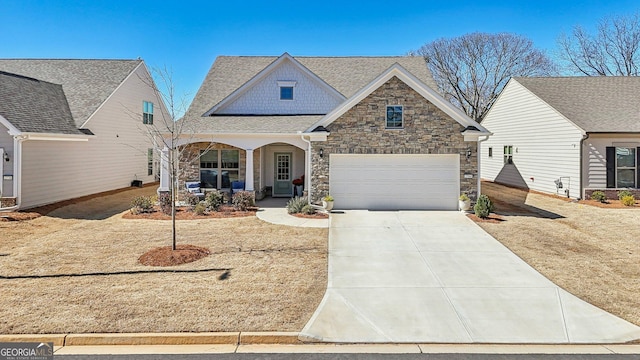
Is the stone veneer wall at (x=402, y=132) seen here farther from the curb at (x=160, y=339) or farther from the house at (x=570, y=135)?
the curb at (x=160, y=339)

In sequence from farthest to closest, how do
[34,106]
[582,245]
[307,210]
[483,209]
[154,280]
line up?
[34,106] < [307,210] < [483,209] < [582,245] < [154,280]

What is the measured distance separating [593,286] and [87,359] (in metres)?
8.52

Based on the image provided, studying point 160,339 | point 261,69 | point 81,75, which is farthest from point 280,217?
point 81,75

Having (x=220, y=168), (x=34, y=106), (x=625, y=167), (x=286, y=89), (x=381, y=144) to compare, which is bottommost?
(x=220, y=168)

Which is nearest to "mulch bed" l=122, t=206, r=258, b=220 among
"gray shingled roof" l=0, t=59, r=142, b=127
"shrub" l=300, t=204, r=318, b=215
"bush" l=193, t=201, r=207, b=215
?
"bush" l=193, t=201, r=207, b=215

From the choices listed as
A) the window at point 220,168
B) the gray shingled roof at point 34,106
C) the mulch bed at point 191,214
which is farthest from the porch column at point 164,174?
the gray shingled roof at point 34,106

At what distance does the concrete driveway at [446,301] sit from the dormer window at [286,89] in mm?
10057

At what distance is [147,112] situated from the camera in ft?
80.9

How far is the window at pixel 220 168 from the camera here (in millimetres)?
17125

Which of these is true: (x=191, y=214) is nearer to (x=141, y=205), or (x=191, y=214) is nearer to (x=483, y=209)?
(x=141, y=205)

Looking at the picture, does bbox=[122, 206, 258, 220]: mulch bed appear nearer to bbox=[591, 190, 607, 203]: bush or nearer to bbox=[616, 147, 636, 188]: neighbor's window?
bbox=[591, 190, 607, 203]: bush

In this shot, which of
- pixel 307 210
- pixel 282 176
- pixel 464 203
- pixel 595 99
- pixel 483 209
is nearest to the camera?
pixel 483 209

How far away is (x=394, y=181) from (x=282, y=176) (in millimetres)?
6190

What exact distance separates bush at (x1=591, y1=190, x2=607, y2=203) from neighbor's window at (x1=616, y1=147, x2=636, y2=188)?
1.13m
